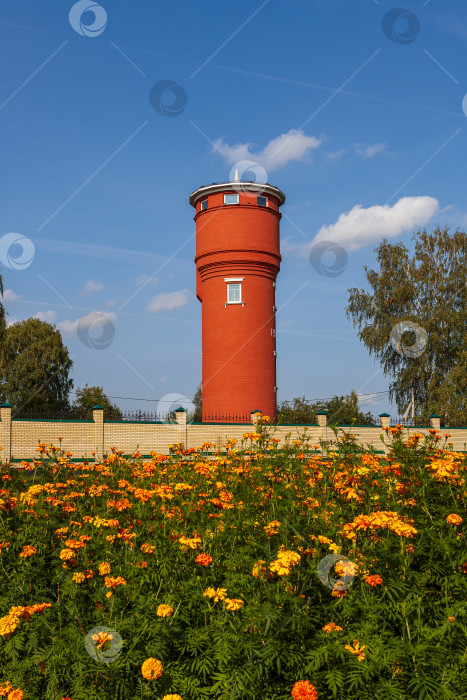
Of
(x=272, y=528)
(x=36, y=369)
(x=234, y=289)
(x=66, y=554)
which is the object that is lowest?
(x=66, y=554)

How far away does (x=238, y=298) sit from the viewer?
26844mm

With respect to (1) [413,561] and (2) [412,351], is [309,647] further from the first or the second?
(2) [412,351]

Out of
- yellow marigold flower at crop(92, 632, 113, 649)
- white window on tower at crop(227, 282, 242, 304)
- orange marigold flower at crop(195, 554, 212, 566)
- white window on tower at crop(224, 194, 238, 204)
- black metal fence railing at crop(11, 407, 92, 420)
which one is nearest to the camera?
yellow marigold flower at crop(92, 632, 113, 649)

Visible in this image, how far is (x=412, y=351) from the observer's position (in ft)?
112

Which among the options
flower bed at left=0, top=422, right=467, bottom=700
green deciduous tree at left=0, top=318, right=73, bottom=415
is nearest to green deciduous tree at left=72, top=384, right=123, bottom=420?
green deciduous tree at left=0, top=318, right=73, bottom=415

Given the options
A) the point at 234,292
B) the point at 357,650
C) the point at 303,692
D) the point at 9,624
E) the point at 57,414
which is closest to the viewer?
the point at 303,692

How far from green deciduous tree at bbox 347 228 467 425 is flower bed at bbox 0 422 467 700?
2990cm

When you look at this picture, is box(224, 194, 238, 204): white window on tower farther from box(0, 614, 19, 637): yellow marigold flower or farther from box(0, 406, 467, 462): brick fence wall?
box(0, 614, 19, 637): yellow marigold flower

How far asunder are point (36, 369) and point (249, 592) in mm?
44887

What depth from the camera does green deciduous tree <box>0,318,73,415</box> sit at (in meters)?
44.7

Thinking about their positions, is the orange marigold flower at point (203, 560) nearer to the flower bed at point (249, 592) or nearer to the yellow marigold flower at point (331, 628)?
the flower bed at point (249, 592)

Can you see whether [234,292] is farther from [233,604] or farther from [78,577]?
[233,604]

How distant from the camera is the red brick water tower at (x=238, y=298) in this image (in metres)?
26.3

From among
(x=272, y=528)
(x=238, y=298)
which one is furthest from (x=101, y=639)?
(x=238, y=298)
